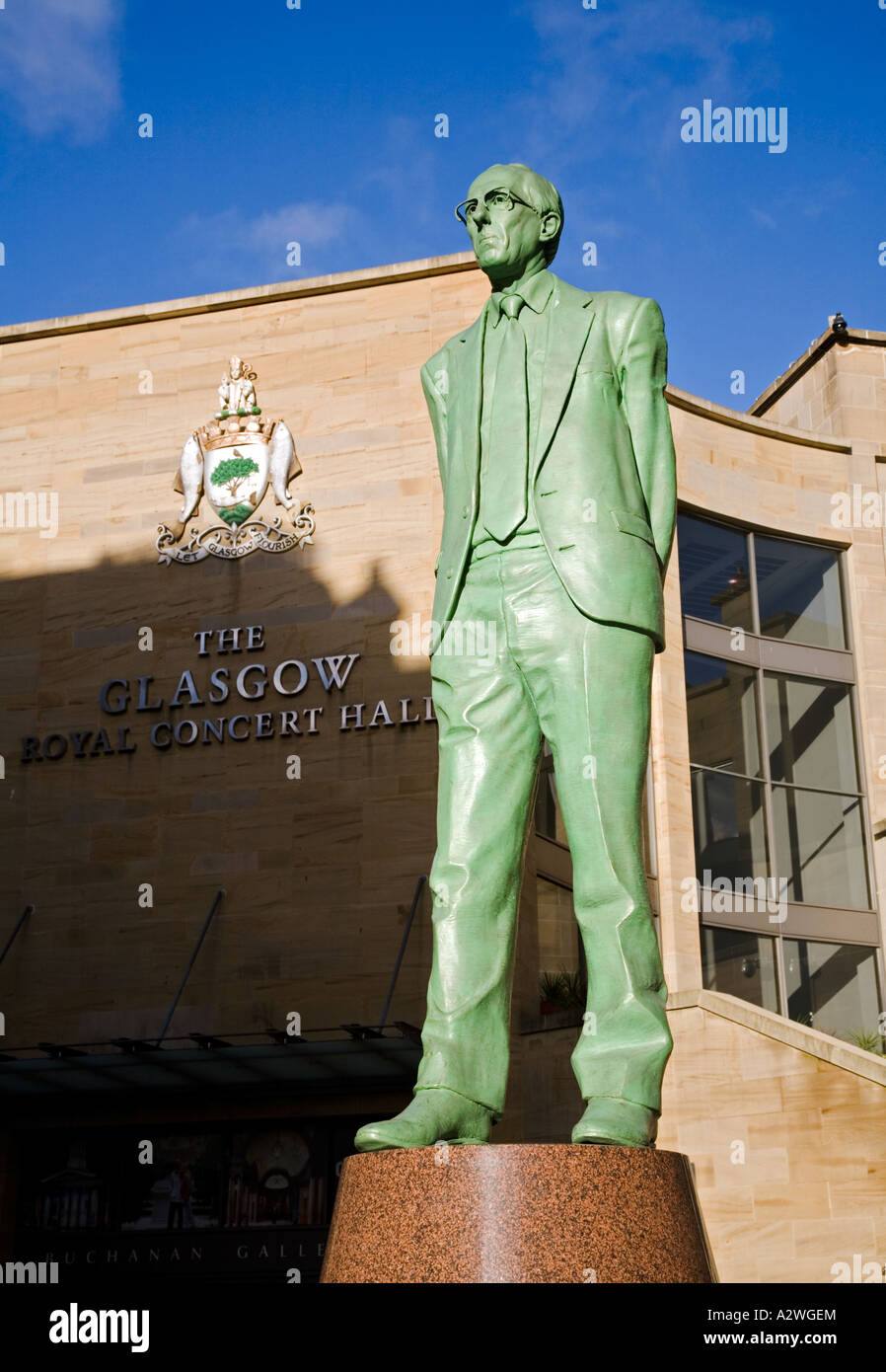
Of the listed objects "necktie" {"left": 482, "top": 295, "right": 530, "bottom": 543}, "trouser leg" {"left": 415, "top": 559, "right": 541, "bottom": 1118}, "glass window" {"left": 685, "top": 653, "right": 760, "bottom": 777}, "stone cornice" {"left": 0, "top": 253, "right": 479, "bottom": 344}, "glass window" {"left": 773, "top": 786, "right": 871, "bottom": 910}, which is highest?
"stone cornice" {"left": 0, "top": 253, "right": 479, "bottom": 344}

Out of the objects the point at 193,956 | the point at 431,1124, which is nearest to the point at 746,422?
the point at 193,956

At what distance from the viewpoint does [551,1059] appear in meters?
18.1

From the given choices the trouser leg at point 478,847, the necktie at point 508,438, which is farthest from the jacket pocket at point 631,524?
the trouser leg at point 478,847

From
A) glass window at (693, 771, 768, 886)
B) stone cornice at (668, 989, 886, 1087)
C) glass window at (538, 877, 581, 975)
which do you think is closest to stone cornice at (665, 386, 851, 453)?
glass window at (693, 771, 768, 886)

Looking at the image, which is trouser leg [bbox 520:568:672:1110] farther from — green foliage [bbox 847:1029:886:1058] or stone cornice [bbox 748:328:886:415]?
stone cornice [bbox 748:328:886:415]

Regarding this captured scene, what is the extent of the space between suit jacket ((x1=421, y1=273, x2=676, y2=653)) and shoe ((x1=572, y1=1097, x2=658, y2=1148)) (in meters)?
1.85

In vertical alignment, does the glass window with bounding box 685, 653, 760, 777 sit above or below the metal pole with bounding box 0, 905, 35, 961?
above

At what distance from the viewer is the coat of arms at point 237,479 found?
2194cm

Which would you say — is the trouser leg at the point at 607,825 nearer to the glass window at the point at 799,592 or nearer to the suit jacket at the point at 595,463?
the suit jacket at the point at 595,463

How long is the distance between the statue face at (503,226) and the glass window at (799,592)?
64.7 feet

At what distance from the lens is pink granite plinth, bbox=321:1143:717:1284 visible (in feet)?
16.1

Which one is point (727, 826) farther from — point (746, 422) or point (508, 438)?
point (508, 438)
